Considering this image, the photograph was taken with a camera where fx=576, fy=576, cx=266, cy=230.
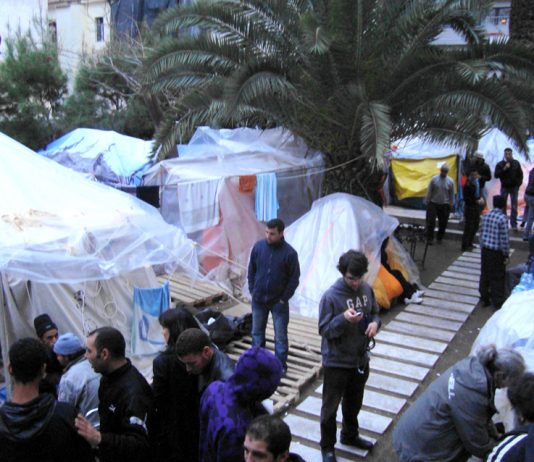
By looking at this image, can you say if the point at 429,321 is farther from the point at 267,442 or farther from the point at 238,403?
the point at 267,442

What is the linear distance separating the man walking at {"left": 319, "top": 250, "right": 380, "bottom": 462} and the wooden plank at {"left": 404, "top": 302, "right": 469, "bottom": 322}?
14.0ft

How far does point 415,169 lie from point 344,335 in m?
11.7

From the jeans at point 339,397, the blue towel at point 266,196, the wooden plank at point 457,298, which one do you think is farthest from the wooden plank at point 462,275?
the jeans at point 339,397

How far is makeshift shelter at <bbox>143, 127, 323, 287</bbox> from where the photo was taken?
375 inches

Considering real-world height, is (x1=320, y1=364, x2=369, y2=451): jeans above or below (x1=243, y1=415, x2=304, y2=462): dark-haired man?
below

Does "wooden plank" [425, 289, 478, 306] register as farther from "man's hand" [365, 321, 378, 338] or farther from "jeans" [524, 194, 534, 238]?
"man's hand" [365, 321, 378, 338]

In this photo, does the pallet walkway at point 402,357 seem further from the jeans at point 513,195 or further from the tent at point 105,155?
the tent at point 105,155

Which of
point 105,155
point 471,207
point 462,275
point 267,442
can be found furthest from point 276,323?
point 105,155

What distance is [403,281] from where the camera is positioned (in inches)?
358

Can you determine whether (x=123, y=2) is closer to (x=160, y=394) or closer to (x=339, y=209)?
(x=339, y=209)

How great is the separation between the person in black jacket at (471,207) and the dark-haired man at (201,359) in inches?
361

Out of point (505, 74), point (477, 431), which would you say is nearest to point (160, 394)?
point (477, 431)

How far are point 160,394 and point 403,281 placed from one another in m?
6.41

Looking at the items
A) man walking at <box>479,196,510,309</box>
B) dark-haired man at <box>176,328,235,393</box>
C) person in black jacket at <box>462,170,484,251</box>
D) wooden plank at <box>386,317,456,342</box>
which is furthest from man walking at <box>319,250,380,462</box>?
person in black jacket at <box>462,170,484,251</box>
